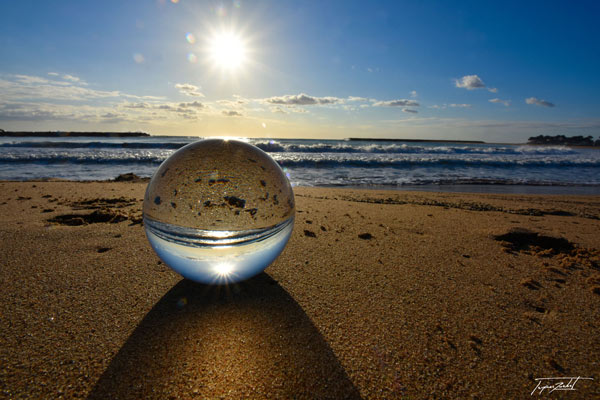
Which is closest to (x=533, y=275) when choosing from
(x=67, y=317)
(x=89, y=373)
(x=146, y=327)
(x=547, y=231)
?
(x=547, y=231)

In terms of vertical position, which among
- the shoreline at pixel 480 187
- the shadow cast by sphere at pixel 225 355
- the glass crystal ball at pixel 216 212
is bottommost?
the shadow cast by sphere at pixel 225 355

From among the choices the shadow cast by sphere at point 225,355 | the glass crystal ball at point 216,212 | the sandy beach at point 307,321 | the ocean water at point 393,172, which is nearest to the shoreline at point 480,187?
the ocean water at point 393,172

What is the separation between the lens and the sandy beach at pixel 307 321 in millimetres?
1320

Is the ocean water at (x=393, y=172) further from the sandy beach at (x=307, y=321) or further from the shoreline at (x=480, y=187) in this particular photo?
the sandy beach at (x=307, y=321)

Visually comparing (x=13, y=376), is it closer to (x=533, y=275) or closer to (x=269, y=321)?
(x=269, y=321)

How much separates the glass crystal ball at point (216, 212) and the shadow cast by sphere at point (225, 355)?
26 cm

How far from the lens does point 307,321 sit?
1.75 meters

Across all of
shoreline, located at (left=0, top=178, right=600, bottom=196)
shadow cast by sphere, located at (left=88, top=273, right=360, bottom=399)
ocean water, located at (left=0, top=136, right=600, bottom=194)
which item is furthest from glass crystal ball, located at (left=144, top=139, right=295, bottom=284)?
ocean water, located at (left=0, top=136, right=600, bottom=194)

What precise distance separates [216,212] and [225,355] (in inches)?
30.8

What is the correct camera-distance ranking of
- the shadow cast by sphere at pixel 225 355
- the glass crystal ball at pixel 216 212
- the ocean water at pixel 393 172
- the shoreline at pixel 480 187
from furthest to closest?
1. the ocean water at pixel 393 172
2. the shoreline at pixel 480 187
3. the glass crystal ball at pixel 216 212
4. the shadow cast by sphere at pixel 225 355

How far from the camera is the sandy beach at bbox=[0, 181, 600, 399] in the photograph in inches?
52.0

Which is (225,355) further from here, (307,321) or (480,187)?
(480,187)

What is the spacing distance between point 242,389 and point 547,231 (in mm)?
4309

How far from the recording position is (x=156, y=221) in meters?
1.87
